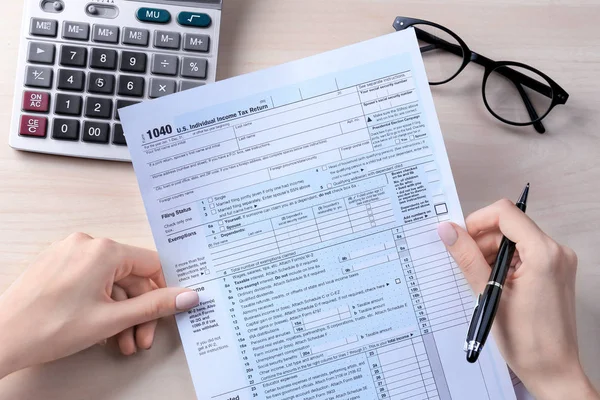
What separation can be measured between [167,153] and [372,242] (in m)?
0.22

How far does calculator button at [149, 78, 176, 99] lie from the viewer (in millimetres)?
705

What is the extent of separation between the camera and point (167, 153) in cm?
67

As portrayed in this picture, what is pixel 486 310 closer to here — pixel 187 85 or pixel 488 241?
pixel 488 241

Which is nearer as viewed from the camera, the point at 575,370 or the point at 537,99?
the point at 575,370

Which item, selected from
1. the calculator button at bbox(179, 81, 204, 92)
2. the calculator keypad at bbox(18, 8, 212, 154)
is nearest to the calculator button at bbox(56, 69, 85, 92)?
the calculator keypad at bbox(18, 8, 212, 154)

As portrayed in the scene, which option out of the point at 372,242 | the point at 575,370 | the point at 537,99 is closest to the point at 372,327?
the point at 372,242

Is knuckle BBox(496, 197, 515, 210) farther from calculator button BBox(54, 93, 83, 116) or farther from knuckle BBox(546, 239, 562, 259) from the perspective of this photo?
calculator button BBox(54, 93, 83, 116)

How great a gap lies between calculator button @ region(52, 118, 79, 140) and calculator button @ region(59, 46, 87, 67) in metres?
0.06

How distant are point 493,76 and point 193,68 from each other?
33 centimetres

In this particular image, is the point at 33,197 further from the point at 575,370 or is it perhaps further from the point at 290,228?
the point at 575,370

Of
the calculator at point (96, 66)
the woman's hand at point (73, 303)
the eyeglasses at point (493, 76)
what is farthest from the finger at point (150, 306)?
the eyeglasses at point (493, 76)

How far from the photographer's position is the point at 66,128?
2.31ft

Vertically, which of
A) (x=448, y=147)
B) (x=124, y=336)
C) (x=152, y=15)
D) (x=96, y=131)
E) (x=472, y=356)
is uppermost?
(x=152, y=15)

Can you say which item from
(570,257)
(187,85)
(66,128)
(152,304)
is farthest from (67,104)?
(570,257)
